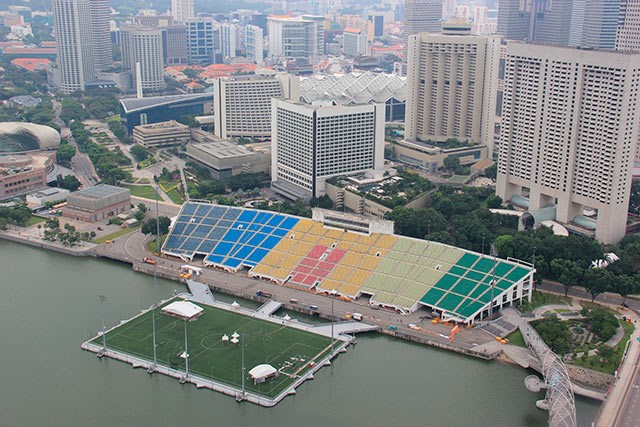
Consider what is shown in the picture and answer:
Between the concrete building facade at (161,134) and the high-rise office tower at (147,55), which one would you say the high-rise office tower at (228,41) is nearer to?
the high-rise office tower at (147,55)

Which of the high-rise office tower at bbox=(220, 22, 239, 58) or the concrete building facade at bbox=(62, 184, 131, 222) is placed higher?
the high-rise office tower at bbox=(220, 22, 239, 58)

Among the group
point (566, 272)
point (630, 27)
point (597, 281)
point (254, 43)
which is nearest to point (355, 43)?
point (254, 43)

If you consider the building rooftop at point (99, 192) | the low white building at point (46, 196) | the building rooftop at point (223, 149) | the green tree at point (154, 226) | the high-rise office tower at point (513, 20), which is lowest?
the low white building at point (46, 196)

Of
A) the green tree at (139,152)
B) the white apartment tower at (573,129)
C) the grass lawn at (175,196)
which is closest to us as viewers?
the white apartment tower at (573,129)

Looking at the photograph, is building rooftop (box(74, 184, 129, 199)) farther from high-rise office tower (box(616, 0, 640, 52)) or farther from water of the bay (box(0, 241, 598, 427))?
high-rise office tower (box(616, 0, 640, 52))

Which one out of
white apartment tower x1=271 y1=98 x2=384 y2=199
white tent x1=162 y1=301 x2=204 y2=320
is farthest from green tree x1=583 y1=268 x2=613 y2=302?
white apartment tower x1=271 y1=98 x2=384 y2=199

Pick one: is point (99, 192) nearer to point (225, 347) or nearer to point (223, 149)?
point (223, 149)

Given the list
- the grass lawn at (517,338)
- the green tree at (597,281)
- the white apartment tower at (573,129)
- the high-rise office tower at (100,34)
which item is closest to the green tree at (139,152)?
the white apartment tower at (573,129)
